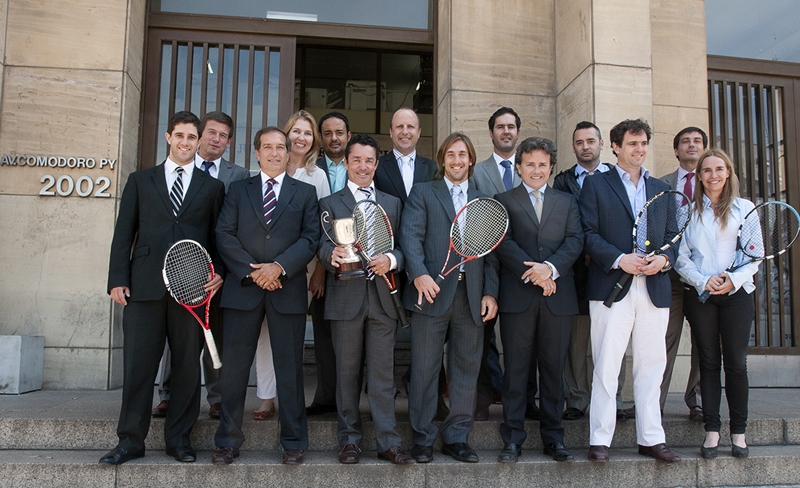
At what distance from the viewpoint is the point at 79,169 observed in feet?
22.8

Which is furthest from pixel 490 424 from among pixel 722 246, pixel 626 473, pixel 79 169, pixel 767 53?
pixel 767 53

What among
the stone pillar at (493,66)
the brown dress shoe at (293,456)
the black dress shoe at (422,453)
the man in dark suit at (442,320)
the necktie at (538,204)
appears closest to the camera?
the brown dress shoe at (293,456)

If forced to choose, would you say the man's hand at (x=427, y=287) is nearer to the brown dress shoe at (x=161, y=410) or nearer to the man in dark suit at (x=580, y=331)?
the man in dark suit at (x=580, y=331)

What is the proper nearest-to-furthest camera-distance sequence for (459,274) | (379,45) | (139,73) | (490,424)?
1. (459,274)
2. (490,424)
3. (139,73)
4. (379,45)

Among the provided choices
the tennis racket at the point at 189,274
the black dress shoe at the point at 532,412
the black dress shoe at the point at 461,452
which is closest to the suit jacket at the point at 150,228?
the tennis racket at the point at 189,274

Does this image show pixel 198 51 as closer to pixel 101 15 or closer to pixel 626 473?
pixel 101 15

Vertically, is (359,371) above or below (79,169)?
below

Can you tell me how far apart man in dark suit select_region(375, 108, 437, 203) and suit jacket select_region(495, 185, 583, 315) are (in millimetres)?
907

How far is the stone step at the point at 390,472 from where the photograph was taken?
181 inches

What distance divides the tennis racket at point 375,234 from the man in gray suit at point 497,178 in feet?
4.05

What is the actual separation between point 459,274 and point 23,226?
4934 mm

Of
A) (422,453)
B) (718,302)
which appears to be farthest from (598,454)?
(718,302)

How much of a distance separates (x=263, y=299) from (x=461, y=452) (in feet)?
6.21

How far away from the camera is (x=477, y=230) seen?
4695mm
